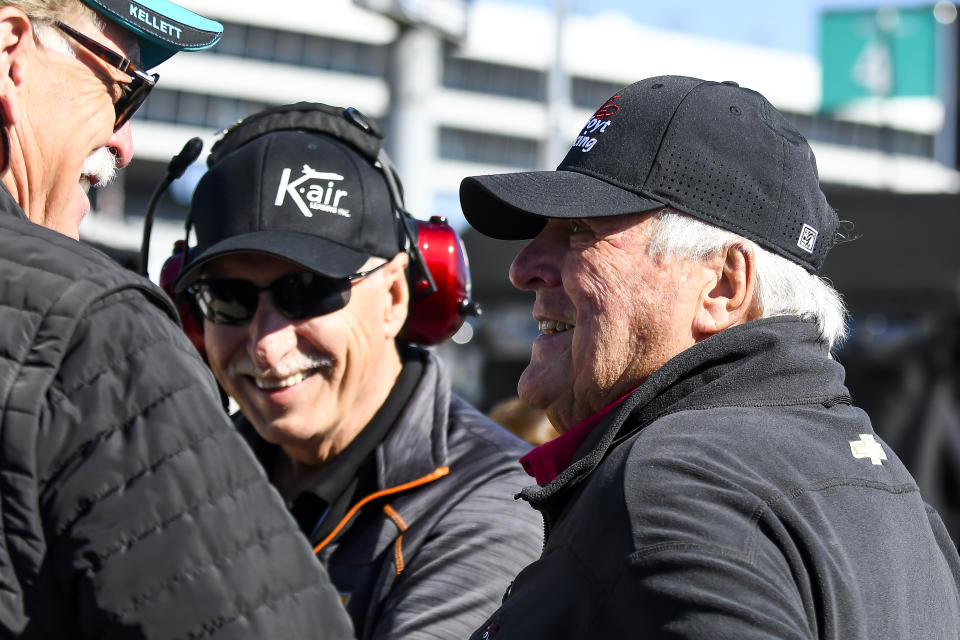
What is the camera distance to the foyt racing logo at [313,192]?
Answer: 290 centimetres

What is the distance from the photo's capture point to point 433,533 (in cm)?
266

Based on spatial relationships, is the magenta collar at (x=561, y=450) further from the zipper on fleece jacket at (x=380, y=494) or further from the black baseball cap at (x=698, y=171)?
the zipper on fleece jacket at (x=380, y=494)

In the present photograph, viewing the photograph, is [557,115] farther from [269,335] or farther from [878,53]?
[269,335]

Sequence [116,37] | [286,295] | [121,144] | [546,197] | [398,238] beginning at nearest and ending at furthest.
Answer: [116,37]
[546,197]
[121,144]
[286,295]
[398,238]

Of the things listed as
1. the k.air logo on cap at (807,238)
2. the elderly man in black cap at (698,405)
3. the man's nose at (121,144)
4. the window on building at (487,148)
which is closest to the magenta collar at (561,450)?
the elderly man in black cap at (698,405)

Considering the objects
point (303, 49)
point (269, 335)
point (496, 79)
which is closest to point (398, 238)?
point (269, 335)

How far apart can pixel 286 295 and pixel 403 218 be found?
Result: 0.40m

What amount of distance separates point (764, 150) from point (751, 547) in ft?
2.58

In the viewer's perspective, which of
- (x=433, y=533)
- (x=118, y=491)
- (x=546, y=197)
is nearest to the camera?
(x=118, y=491)

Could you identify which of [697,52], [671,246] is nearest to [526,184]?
[671,246]

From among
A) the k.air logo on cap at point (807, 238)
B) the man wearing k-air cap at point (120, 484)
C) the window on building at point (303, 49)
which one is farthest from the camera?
the window on building at point (303, 49)

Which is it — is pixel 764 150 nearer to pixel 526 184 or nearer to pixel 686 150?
pixel 686 150

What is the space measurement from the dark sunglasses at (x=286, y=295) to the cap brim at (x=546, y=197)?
666 millimetres

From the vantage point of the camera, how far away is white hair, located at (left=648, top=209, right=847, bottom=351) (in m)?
2.01
